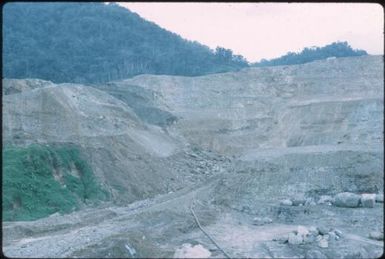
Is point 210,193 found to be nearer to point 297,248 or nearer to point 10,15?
point 297,248

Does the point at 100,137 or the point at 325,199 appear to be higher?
the point at 100,137

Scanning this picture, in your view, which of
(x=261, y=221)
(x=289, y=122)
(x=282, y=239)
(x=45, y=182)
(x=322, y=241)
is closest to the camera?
(x=322, y=241)

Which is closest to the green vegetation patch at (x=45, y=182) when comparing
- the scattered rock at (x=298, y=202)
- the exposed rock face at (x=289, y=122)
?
the exposed rock face at (x=289, y=122)

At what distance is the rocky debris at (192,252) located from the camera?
13449 millimetres

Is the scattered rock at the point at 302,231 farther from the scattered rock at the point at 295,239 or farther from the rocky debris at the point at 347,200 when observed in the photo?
the rocky debris at the point at 347,200

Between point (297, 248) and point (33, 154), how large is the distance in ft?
42.9

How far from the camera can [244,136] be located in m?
39.5

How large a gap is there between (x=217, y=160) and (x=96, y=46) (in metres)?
50.6

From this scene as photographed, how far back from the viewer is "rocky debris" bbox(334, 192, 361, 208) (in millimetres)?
18828

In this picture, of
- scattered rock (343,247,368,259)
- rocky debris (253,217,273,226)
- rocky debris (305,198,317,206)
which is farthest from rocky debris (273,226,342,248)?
rocky debris (305,198,317,206)

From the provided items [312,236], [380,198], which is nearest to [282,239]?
[312,236]

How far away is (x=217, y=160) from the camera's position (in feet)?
111

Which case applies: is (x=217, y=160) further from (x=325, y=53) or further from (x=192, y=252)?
(x=325, y=53)

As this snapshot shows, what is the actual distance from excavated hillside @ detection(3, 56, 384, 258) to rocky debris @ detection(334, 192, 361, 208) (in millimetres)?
111
